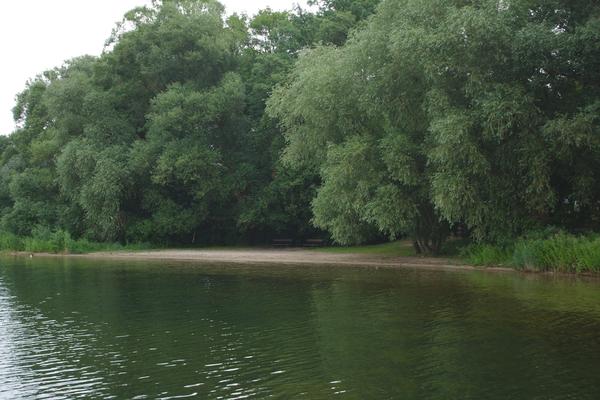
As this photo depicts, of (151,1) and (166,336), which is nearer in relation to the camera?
(166,336)

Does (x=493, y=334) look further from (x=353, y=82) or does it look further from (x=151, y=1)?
(x=151, y=1)

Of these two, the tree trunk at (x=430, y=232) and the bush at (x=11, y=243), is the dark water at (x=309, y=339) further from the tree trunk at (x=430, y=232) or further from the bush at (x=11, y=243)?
the bush at (x=11, y=243)

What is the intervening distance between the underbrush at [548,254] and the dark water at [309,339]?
52.7 inches

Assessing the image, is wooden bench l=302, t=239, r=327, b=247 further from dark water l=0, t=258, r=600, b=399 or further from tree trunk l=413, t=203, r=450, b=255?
dark water l=0, t=258, r=600, b=399

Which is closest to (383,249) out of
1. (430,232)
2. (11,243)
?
(430,232)

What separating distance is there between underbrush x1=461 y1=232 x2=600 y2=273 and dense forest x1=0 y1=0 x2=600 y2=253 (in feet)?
3.12

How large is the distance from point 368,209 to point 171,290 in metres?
10.7

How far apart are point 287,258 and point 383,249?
639cm

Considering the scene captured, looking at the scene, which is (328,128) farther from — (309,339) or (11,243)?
(11,243)

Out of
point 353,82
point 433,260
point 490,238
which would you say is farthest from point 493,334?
point 353,82

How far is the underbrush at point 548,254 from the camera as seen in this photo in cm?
2648

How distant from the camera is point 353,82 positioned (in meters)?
33.7

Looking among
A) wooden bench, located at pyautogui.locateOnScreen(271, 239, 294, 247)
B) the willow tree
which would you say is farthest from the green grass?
wooden bench, located at pyautogui.locateOnScreen(271, 239, 294, 247)

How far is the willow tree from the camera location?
91.1ft
